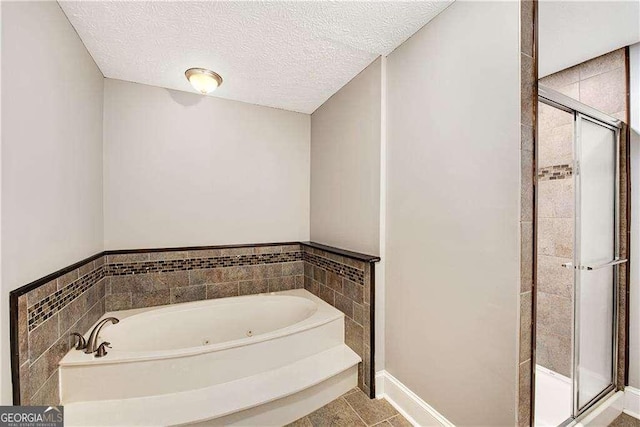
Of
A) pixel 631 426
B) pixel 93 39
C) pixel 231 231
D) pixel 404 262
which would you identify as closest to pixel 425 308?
pixel 404 262

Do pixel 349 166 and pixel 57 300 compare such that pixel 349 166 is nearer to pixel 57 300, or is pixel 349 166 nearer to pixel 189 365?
pixel 189 365

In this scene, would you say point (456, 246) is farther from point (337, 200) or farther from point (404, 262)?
point (337, 200)

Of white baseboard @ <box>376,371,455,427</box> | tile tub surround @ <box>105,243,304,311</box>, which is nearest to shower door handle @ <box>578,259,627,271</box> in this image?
white baseboard @ <box>376,371,455,427</box>

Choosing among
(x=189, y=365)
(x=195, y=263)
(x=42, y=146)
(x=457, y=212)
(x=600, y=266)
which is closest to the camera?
(x=42, y=146)

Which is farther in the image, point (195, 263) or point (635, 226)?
point (195, 263)

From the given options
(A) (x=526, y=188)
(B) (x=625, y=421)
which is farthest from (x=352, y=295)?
(B) (x=625, y=421)

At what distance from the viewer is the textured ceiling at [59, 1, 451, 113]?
1.57 meters

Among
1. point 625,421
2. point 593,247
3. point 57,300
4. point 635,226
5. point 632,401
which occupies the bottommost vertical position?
point 625,421

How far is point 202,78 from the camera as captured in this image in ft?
7.20

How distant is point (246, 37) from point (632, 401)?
323cm

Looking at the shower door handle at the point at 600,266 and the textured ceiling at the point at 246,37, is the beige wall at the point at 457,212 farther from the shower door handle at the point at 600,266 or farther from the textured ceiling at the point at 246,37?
the shower door handle at the point at 600,266

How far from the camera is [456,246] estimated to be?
4.91 ft

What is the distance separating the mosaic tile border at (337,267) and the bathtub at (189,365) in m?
0.34

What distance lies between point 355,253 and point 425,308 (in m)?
0.71
